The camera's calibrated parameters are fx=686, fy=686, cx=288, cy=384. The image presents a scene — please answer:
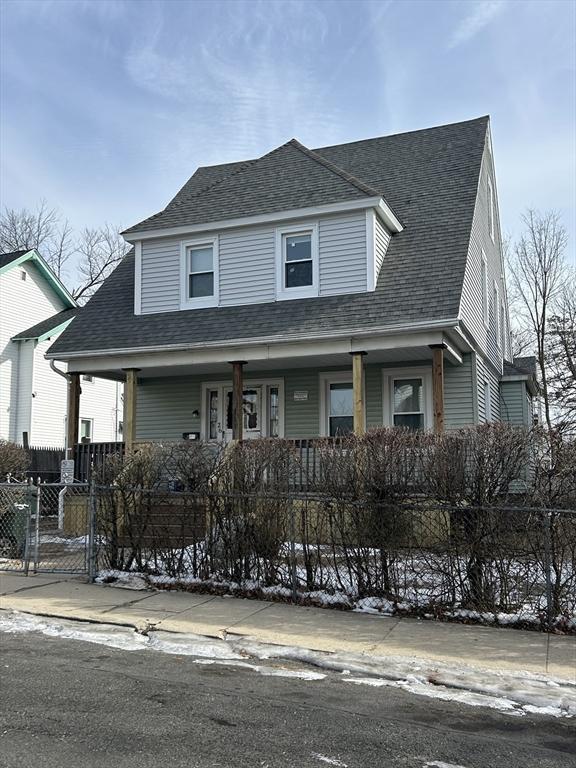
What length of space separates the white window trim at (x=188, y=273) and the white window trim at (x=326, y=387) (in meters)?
2.85

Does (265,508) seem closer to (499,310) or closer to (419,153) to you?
(419,153)

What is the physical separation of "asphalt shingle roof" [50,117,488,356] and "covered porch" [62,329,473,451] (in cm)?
38

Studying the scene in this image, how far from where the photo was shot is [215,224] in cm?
1466

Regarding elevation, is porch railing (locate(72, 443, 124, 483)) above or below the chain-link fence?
above

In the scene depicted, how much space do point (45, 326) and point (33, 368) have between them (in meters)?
1.83

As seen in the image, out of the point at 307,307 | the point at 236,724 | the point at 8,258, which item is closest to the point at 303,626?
the point at 236,724

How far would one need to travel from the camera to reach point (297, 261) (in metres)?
14.2

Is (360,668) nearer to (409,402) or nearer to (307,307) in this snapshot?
(307,307)

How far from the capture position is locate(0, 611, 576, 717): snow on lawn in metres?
4.96

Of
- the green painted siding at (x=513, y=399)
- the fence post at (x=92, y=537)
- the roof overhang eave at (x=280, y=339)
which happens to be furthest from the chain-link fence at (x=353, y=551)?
the green painted siding at (x=513, y=399)

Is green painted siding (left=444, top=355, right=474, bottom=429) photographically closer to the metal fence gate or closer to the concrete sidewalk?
the concrete sidewalk

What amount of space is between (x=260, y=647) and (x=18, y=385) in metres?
20.9

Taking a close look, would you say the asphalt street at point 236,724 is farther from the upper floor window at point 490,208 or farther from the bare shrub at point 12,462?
the upper floor window at point 490,208

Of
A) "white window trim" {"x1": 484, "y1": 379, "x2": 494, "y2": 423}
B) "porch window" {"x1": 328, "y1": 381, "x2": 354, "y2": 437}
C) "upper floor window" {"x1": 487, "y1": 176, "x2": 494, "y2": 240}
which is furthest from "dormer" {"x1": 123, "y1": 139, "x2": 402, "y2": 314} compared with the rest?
"upper floor window" {"x1": 487, "y1": 176, "x2": 494, "y2": 240}
